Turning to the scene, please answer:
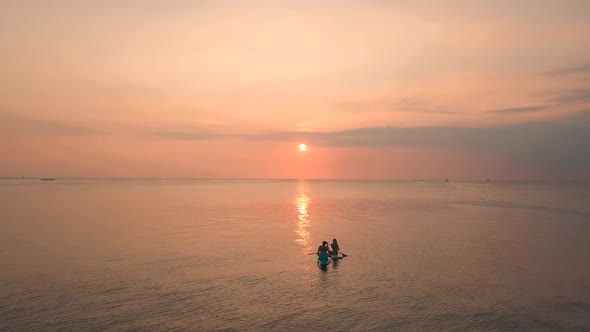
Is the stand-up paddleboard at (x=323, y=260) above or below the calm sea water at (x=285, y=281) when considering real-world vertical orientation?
above

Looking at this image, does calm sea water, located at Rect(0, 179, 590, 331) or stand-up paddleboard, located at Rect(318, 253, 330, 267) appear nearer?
calm sea water, located at Rect(0, 179, 590, 331)

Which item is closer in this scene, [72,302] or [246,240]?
[72,302]

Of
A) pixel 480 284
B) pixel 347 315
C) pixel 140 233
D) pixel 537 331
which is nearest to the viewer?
pixel 537 331

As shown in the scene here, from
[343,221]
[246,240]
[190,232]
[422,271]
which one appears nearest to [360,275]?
[422,271]

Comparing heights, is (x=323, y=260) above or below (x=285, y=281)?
above

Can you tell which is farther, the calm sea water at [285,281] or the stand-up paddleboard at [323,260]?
the stand-up paddleboard at [323,260]

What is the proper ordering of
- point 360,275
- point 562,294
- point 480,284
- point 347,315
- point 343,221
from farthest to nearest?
1. point 343,221
2. point 360,275
3. point 480,284
4. point 562,294
5. point 347,315

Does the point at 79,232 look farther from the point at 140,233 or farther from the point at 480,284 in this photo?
the point at 480,284

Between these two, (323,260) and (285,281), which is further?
(323,260)

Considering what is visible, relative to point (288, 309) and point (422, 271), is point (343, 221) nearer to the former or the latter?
point (422, 271)

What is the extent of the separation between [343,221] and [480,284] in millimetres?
47793

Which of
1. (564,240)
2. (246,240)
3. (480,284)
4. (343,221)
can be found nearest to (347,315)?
(480,284)

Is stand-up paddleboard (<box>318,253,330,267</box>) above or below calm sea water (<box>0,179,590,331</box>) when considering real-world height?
above

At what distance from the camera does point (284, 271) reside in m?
37.7
